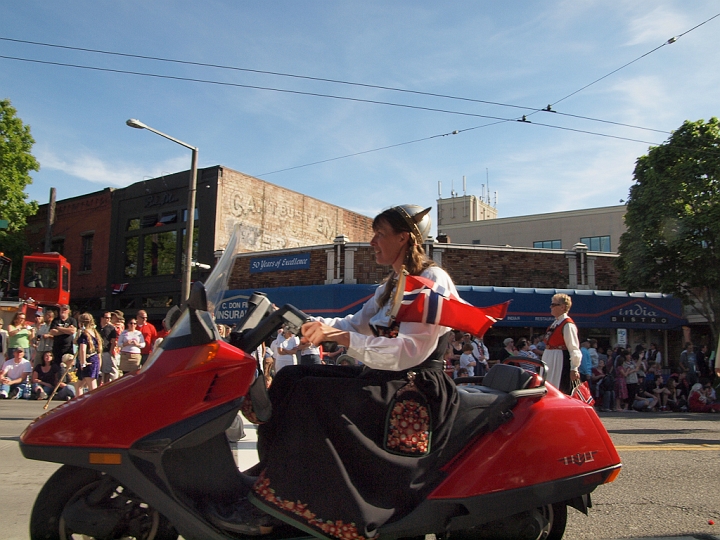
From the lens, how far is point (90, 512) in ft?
8.11

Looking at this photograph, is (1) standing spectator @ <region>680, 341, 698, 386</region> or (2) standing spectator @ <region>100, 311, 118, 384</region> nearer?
(2) standing spectator @ <region>100, 311, 118, 384</region>

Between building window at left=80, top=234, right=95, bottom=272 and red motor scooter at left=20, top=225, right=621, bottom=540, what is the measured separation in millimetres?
29764

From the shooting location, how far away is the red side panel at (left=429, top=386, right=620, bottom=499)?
2689 mm

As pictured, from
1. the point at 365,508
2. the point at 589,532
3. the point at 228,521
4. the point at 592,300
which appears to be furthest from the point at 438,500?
the point at 592,300

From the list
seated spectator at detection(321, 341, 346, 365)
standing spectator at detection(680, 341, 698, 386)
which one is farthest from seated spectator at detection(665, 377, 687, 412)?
seated spectator at detection(321, 341, 346, 365)

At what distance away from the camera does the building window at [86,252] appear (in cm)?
2997

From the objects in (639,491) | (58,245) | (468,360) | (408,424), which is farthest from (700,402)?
(58,245)

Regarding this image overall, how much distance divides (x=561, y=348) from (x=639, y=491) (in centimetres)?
250

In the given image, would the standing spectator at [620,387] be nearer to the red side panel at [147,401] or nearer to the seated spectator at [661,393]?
the seated spectator at [661,393]

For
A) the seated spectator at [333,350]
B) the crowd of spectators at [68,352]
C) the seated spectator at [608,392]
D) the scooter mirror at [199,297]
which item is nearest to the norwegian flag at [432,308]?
the seated spectator at [333,350]

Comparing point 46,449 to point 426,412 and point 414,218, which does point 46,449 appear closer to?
point 426,412

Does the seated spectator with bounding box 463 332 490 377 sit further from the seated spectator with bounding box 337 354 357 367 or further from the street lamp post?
the seated spectator with bounding box 337 354 357 367

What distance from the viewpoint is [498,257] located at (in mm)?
22984

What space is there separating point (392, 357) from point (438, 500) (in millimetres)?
647
